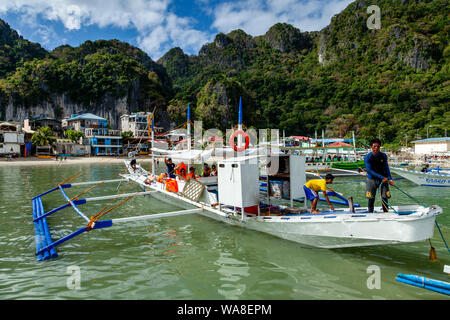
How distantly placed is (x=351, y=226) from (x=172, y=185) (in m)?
7.97

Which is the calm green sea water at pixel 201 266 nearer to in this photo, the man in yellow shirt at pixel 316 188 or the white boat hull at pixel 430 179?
the man in yellow shirt at pixel 316 188

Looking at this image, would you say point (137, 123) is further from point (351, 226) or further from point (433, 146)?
point (351, 226)

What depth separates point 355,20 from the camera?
136500 mm

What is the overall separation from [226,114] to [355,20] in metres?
99.8

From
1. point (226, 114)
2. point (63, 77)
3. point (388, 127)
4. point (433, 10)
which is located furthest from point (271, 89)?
point (63, 77)

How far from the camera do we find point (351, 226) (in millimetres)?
5844

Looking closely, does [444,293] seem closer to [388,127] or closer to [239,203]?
[239,203]

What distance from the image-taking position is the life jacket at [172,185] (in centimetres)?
1153

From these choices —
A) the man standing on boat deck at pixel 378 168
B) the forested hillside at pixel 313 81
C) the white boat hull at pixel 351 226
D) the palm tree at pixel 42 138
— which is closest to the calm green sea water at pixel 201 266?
the white boat hull at pixel 351 226

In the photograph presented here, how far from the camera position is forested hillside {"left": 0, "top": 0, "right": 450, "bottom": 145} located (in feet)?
268

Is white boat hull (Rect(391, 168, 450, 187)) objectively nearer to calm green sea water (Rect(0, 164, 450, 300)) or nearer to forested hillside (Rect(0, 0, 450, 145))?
calm green sea water (Rect(0, 164, 450, 300))

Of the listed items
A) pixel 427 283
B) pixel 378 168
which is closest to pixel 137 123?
pixel 378 168

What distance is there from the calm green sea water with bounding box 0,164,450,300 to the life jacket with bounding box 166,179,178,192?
250cm

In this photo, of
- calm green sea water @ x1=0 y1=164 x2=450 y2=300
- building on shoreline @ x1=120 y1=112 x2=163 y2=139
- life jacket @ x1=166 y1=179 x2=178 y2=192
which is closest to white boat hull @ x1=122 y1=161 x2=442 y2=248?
calm green sea water @ x1=0 y1=164 x2=450 y2=300
